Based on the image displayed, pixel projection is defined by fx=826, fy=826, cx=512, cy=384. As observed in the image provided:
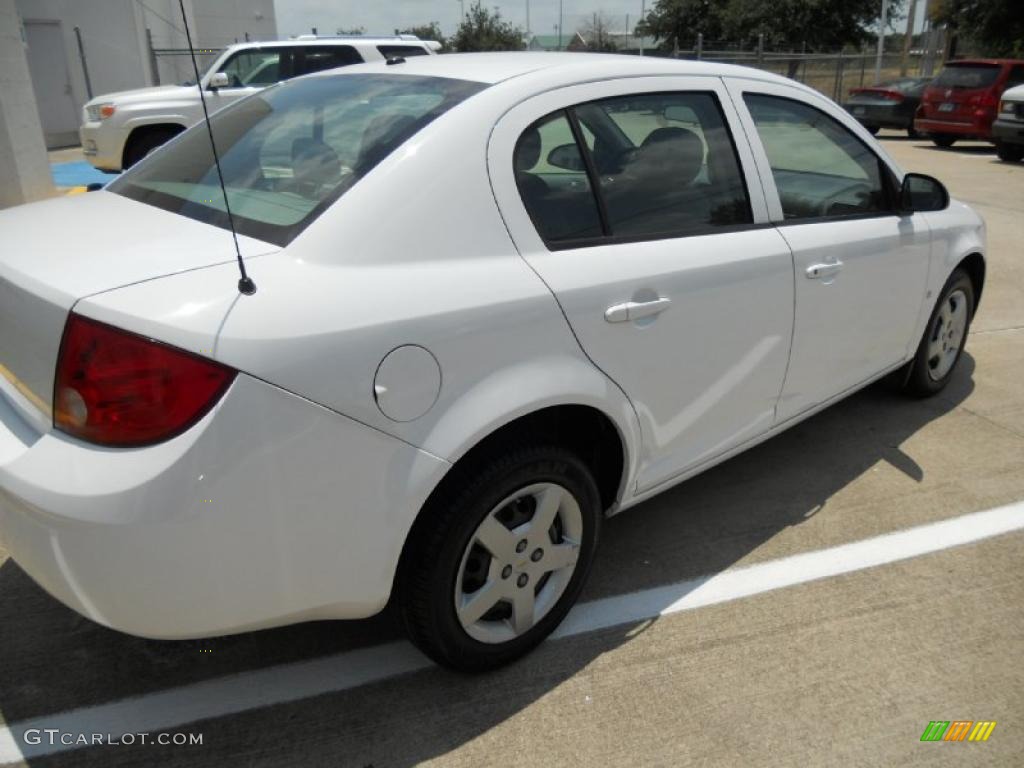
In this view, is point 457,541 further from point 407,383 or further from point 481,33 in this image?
point 481,33

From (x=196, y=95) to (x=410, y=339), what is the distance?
10.0m

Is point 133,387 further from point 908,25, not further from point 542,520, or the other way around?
point 908,25

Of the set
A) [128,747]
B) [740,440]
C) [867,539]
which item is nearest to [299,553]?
[128,747]

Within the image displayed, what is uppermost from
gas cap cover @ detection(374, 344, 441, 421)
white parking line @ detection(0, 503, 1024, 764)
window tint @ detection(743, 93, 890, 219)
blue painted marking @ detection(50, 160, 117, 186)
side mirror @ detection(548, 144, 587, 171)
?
side mirror @ detection(548, 144, 587, 171)

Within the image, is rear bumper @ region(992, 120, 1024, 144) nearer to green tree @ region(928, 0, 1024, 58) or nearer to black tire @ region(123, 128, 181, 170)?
black tire @ region(123, 128, 181, 170)

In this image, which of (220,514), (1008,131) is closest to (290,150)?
(220,514)

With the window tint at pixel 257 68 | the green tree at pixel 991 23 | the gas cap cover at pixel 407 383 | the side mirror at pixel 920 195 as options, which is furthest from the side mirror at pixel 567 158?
the green tree at pixel 991 23

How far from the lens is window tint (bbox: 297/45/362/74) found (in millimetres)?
10859

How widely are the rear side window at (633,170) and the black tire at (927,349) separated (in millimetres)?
1761

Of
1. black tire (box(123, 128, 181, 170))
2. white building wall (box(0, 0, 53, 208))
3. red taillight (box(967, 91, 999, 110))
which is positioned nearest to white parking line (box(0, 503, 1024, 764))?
white building wall (box(0, 0, 53, 208))

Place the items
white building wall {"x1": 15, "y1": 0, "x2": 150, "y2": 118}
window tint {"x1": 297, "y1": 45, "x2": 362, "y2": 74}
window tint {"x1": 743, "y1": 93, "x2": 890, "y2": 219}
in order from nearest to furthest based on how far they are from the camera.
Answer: window tint {"x1": 743, "y1": 93, "x2": 890, "y2": 219}
window tint {"x1": 297, "y1": 45, "x2": 362, "y2": 74}
white building wall {"x1": 15, "y1": 0, "x2": 150, "y2": 118}

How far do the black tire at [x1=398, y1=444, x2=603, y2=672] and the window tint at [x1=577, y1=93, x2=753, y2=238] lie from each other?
76cm

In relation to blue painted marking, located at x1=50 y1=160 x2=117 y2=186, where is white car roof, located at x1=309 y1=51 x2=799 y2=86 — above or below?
above

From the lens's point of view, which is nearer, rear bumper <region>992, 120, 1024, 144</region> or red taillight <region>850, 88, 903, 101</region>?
rear bumper <region>992, 120, 1024, 144</region>
